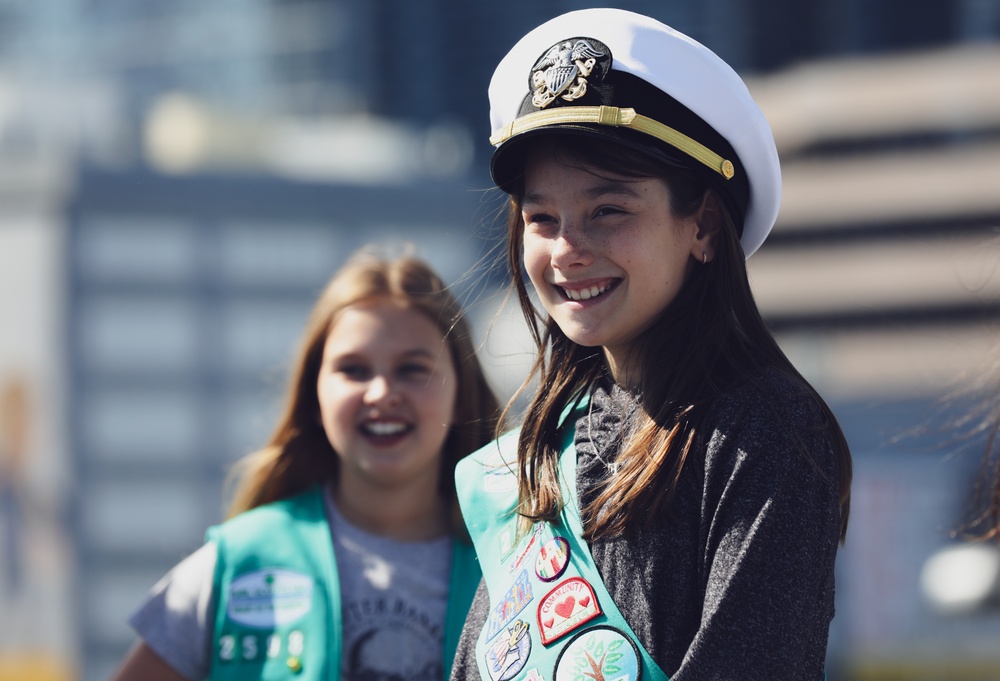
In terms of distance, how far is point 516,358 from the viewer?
2662mm

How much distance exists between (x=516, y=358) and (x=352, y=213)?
50.1 meters

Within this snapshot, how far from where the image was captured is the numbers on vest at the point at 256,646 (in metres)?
3.08

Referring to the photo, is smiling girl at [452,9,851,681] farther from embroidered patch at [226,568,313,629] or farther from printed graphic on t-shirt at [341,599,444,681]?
embroidered patch at [226,568,313,629]

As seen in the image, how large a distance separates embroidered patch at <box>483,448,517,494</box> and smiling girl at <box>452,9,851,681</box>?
0.16ft

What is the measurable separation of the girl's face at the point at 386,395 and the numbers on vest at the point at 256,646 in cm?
41

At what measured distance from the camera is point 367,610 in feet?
10.2

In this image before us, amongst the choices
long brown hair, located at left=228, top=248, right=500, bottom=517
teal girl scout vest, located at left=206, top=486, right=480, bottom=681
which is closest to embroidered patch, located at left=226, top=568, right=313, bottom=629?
teal girl scout vest, located at left=206, top=486, right=480, bottom=681

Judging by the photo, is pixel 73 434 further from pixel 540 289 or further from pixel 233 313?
pixel 540 289

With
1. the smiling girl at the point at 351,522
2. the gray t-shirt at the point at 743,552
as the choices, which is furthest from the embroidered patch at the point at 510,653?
Result: the smiling girl at the point at 351,522

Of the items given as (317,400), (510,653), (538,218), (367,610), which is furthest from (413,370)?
(510,653)

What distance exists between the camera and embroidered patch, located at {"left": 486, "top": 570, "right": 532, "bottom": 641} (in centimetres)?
213

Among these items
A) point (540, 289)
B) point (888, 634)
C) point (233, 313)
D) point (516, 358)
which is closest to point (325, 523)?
point (516, 358)

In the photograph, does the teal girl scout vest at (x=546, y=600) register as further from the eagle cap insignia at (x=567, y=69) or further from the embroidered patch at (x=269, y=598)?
the embroidered patch at (x=269, y=598)

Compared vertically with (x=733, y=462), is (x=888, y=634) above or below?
below
